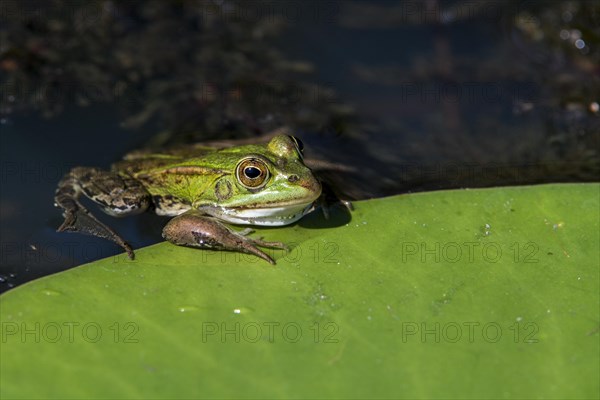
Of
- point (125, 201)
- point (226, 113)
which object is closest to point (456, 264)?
point (125, 201)

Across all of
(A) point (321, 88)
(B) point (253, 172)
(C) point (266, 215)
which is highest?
(B) point (253, 172)

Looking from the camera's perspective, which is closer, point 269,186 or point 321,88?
point 269,186

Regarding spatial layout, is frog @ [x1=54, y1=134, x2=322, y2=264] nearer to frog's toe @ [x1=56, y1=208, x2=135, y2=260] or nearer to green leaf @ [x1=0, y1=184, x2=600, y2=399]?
frog's toe @ [x1=56, y1=208, x2=135, y2=260]

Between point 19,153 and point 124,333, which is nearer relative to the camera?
point 124,333

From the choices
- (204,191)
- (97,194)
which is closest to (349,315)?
(204,191)

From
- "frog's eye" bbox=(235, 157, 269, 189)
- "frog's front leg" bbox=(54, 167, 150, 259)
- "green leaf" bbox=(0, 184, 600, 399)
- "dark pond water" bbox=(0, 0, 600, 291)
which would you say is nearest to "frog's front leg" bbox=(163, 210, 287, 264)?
"green leaf" bbox=(0, 184, 600, 399)

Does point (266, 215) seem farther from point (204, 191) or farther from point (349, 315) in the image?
point (349, 315)

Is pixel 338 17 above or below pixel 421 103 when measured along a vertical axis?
above

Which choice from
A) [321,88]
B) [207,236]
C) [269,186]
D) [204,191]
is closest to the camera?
[207,236]

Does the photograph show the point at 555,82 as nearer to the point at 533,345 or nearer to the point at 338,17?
the point at 338,17
